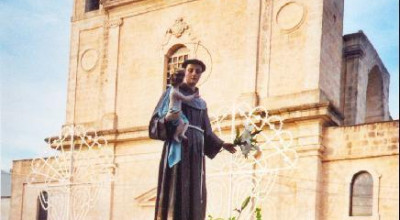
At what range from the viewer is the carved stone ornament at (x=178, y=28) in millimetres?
16703

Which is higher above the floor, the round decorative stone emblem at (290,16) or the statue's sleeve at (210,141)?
the round decorative stone emblem at (290,16)

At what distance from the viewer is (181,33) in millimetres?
16750

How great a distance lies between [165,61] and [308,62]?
159 inches

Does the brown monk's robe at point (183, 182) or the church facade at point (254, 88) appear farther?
the church facade at point (254, 88)

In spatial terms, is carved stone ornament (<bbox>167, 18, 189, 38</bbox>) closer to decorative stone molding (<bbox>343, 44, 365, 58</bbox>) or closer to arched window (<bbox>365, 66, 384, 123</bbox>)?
decorative stone molding (<bbox>343, 44, 365, 58</bbox>)

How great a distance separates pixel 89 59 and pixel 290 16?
6.09 metres

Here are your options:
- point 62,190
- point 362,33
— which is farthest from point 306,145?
point 62,190

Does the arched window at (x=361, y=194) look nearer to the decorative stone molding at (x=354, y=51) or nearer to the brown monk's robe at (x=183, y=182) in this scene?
the decorative stone molding at (x=354, y=51)

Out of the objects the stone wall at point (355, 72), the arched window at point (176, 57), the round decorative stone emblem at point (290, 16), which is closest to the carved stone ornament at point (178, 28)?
the arched window at point (176, 57)

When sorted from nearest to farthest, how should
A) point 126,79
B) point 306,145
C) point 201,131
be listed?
point 201,131
point 306,145
point 126,79

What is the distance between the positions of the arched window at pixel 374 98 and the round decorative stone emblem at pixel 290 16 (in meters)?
4.71

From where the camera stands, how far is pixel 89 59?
18.5 metres

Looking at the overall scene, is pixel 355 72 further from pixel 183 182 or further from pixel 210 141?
pixel 183 182

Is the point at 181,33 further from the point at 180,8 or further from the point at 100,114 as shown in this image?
the point at 100,114
